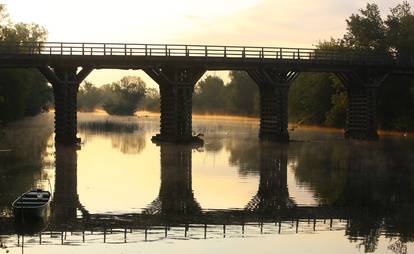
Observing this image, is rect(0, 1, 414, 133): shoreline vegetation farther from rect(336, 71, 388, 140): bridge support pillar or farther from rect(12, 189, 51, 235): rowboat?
rect(12, 189, 51, 235): rowboat

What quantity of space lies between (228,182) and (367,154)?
754 inches

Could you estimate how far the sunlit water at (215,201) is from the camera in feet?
64.9

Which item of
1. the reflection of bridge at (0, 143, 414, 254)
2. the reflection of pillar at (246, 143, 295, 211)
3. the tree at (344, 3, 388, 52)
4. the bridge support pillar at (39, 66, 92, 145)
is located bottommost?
the reflection of bridge at (0, 143, 414, 254)

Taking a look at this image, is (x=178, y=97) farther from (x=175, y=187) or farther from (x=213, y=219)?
(x=213, y=219)

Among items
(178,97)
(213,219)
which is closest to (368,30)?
(178,97)

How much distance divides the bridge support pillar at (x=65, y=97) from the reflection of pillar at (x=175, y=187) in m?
8.79

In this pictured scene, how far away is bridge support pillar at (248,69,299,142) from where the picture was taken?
58.9 metres

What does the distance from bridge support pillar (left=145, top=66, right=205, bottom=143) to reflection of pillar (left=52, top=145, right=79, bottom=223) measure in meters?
12.1

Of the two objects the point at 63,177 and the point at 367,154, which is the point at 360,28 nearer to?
the point at 367,154

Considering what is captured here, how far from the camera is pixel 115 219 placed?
894 inches

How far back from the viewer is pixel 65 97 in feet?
172

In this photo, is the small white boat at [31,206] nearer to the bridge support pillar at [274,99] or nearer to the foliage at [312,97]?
the bridge support pillar at [274,99]

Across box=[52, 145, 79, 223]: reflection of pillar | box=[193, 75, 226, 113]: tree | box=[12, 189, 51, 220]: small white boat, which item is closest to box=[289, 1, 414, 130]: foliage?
box=[52, 145, 79, 223]: reflection of pillar

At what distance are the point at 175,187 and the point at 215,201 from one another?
13.5 ft
